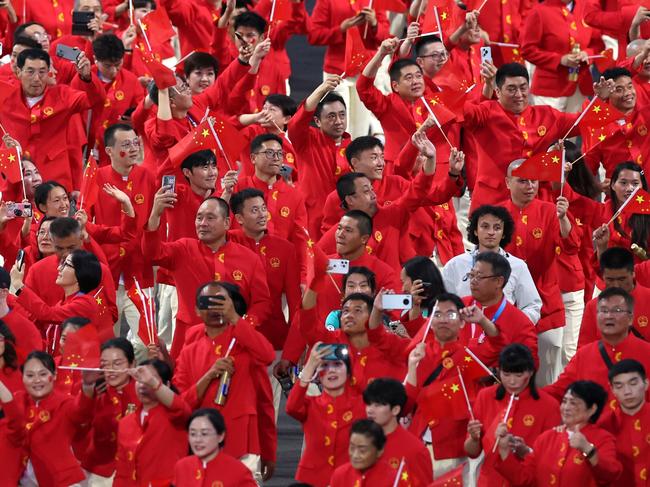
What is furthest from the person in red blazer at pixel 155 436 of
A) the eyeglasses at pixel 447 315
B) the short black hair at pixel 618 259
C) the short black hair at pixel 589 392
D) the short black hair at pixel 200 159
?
the short black hair at pixel 618 259

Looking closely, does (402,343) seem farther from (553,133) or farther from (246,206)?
(553,133)

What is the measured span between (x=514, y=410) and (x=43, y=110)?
5.00m

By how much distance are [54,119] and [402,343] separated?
163 inches

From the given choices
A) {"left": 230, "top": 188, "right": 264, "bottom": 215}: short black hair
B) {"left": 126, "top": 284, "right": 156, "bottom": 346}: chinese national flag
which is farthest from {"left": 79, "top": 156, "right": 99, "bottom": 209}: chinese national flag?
{"left": 230, "top": 188, "right": 264, "bottom": 215}: short black hair

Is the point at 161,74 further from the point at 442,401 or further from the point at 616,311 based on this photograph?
the point at 616,311

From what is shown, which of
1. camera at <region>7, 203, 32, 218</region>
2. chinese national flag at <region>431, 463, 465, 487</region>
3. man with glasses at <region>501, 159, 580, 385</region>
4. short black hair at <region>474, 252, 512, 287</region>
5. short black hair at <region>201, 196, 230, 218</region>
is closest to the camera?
chinese national flag at <region>431, 463, 465, 487</region>

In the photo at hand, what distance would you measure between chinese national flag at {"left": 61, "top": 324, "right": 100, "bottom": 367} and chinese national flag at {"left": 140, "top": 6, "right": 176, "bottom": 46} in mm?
3870

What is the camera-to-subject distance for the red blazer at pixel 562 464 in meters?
9.80

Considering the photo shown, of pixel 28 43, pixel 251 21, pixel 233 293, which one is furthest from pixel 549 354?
pixel 28 43

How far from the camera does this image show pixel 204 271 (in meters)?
11.5

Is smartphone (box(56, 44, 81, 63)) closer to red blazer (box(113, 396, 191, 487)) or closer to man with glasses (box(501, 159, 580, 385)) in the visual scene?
man with glasses (box(501, 159, 580, 385))

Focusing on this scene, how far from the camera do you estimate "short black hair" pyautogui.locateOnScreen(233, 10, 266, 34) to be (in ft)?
47.4

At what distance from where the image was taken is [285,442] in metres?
12.2

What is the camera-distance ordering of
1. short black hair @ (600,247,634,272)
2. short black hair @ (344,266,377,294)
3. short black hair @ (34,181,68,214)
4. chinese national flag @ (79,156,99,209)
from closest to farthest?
short black hair @ (344,266,377,294)
short black hair @ (600,247,634,272)
chinese national flag @ (79,156,99,209)
short black hair @ (34,181,68,214)
